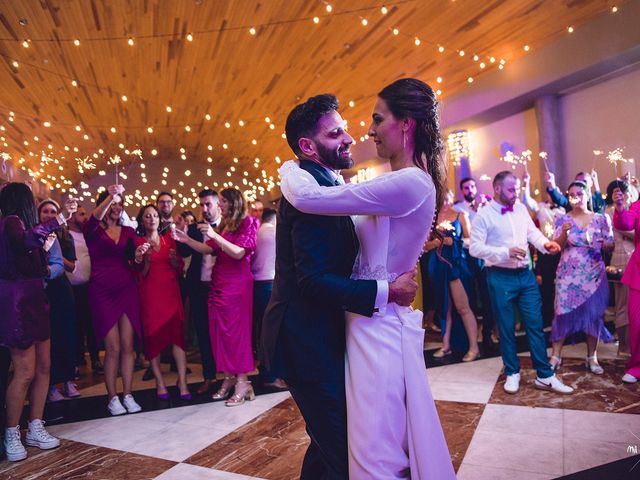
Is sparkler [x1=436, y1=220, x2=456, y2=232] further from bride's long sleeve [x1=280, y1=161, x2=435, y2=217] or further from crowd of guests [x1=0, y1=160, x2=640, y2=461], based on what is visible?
bride's long sleeve [x1=280, y1=161, x2=435, y2=217]

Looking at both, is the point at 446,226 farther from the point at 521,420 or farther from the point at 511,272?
the point at 521,420

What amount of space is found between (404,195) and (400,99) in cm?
30

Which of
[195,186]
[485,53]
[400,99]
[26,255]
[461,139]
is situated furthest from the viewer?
[195,186]

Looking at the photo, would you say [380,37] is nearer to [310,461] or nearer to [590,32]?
[590,32]

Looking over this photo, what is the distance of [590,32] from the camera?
19.7ft

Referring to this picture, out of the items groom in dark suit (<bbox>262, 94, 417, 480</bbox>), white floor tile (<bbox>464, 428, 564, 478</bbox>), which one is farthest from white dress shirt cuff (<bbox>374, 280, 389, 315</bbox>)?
white floor tile (<bbox>464, 428, 564, 478</bbox>)

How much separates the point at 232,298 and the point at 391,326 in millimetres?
2481

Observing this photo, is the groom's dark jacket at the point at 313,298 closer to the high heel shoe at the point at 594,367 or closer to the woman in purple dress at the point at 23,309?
the woman in purple dress at the point at 23,309

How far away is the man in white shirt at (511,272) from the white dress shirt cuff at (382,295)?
221 centimetres

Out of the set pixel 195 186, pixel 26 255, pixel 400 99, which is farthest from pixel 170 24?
pixel 195 186

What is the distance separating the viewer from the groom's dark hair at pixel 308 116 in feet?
4.56

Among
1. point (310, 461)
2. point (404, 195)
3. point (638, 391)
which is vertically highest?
point (404, 195)

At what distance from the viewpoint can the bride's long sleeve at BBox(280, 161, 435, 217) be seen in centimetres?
115

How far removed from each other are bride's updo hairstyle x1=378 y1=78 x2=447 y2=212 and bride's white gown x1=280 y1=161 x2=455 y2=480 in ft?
0.38
